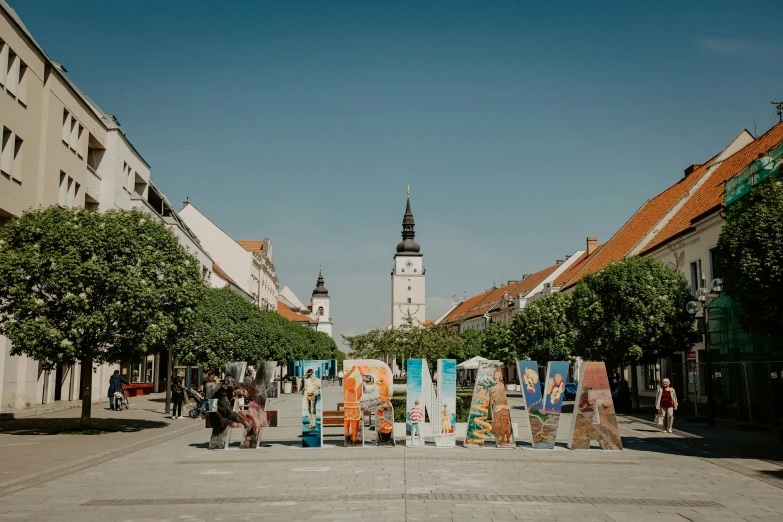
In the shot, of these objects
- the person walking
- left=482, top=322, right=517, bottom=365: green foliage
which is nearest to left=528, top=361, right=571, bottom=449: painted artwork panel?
the person walking

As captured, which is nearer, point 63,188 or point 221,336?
point 63,188

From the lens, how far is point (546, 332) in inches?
1860

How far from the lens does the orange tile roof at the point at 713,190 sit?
3519cm

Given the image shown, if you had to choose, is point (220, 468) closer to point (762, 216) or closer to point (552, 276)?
point (762, 216)

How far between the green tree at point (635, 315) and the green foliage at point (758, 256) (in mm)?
11553

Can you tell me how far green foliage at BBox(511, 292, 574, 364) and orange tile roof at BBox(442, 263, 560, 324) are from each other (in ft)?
125

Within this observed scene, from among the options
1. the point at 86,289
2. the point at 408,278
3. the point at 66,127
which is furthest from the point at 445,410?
the point at 408,278

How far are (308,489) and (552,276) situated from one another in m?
71.0

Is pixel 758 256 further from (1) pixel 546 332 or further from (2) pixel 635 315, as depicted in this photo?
(1) pixel 546 332

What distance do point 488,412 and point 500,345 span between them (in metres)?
39.4

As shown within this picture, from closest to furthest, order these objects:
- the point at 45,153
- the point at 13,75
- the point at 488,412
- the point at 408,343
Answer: the point at 488,412 < the point at 13,75 < the point at 45,153 < the point at 408,343

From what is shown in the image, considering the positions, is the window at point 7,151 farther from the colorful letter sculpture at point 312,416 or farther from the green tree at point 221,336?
the colorful letter sculpture at point 312,416

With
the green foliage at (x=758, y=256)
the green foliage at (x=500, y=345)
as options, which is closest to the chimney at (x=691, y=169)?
the green foliage at (x=500, y=345)

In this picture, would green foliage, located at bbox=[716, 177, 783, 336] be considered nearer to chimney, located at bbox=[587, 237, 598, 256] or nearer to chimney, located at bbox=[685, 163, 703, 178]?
chimney, located at bbox=[685, 163, 703, 178]
